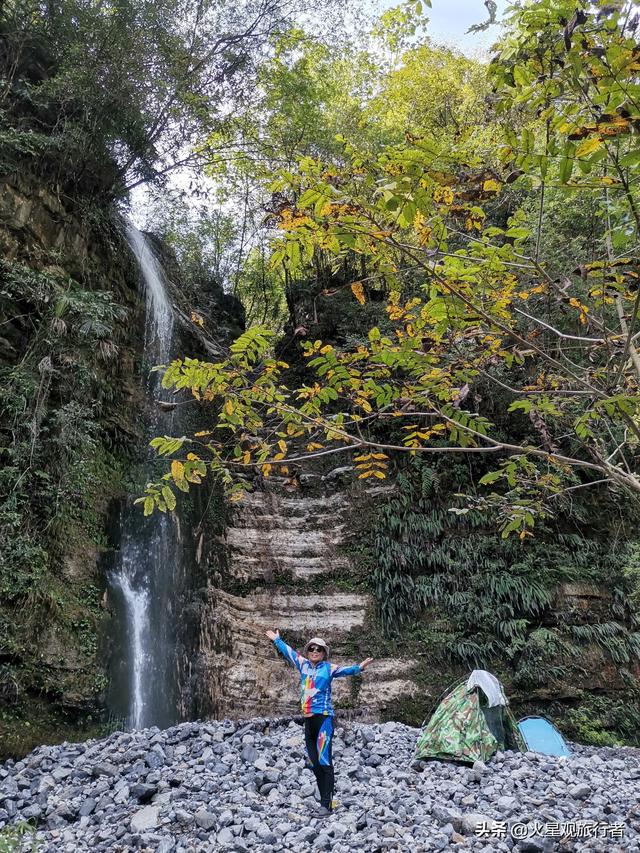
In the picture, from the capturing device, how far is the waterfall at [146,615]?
6586 millimetres

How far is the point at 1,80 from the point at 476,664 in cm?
1035

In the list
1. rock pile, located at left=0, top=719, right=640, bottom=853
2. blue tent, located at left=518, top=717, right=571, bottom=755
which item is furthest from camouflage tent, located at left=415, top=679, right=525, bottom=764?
blue tent, located at left=518, top=717, right=571, bottom=755

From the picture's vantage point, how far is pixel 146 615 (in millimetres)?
7188

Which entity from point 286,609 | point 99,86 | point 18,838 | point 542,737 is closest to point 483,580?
point 542,737

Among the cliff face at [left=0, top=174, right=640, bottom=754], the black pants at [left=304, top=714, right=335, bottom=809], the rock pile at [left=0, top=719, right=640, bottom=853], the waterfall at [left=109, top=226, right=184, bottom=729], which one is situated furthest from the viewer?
the waterfall at [left=109, top=226, right=184, bottom=729]

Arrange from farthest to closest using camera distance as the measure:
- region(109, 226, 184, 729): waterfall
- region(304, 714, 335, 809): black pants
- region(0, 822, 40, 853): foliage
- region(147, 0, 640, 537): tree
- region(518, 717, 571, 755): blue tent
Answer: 1. region(109, 226, 184, 729): waterfall
2. region(518, 717, 571, 755): blue tent
3. region(304, 714, 335, 809): black pants
4. region(0, 822, 40, 853): foliage
5. region(147, 0, 640, 537): tree

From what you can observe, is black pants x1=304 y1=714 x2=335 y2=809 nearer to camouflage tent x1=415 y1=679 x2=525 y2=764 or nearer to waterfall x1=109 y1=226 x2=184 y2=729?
camouflage tent x1=415 y1=679 x2=525 y2=764

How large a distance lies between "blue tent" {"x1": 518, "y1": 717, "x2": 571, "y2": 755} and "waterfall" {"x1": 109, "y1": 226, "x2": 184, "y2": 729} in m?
4.23

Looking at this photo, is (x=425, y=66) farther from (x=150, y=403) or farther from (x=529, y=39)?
(x=529, y=39)

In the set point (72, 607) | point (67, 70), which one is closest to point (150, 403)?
point (72, 607)

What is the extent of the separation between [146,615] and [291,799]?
3.59 meters

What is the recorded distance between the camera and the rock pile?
3580 mm

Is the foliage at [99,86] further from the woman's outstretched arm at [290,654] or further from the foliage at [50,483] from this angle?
the woman's outstretched arm at [290,654]

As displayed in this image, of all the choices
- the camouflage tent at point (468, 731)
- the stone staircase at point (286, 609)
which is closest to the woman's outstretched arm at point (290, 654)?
the camouflage tent at point (468, 731)
